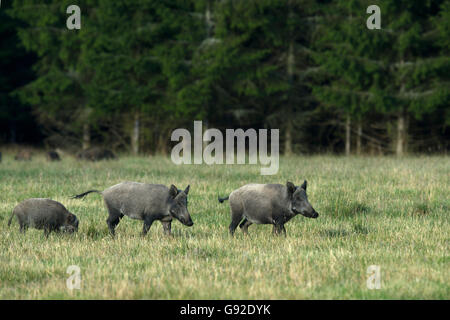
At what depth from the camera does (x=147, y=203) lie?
28.8 feet

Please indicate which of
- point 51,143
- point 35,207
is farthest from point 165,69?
point 35,207

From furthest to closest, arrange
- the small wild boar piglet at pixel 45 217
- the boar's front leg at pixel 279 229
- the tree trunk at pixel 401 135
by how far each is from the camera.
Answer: the tree trunk at pixel 401 135 → the small wild boar piglet at pixel 45 217 → the boar's front leg at pixel 279 229

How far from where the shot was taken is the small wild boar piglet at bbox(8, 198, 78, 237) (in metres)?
9.26

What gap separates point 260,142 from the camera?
28922 mm

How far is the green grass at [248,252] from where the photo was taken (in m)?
6.09

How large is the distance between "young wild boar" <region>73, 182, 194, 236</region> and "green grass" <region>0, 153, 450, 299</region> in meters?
0.30

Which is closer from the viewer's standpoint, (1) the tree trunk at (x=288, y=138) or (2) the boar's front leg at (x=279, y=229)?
(2) the boar's front leg at (x=279, y=229)

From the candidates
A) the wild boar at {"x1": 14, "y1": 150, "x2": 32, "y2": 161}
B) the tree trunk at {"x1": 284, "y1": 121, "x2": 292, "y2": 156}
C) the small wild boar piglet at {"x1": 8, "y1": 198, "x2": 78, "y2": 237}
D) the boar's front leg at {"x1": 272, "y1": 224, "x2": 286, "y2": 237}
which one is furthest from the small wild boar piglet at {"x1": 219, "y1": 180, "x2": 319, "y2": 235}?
the tree trunk at {"x1": 284, "y1": 121, "x2": 292, "y2": 156}

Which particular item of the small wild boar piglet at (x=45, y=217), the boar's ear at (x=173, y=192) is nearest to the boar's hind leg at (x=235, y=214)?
the boar's ear at (x=173, y=192)

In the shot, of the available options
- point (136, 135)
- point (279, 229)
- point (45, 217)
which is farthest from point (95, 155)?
point (279, 229)

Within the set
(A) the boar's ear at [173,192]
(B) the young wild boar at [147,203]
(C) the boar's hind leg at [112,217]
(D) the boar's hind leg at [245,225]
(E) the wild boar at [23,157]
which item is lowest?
(E) the wild boar at [23,157]

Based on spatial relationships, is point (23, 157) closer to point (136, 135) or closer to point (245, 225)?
point (136, 135)

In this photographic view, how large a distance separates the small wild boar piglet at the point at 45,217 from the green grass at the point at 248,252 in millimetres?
197

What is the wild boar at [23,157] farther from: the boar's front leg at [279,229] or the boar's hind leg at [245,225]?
the boar's front leg at [279,229]
